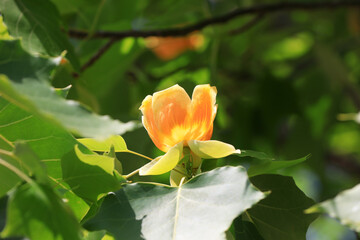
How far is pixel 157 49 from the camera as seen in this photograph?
6.27 feet

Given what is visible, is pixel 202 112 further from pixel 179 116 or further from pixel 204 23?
pixel 204 23

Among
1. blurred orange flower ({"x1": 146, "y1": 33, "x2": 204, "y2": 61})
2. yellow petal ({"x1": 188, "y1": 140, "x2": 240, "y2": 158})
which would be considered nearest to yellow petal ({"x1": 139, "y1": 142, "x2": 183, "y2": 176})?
yellow petal ({"x1": 188, "y1": 140, "x2": 240, "y2": 158})

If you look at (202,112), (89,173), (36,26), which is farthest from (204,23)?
(89,173)

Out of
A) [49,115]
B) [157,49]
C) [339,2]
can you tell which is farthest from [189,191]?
[157,49]

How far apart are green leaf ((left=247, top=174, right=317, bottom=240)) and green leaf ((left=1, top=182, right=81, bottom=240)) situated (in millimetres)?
259

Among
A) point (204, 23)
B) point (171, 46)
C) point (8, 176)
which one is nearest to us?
point (8, 176)

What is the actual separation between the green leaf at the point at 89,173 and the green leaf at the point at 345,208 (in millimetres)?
212

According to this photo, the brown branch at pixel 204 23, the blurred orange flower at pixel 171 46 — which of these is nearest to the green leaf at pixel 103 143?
the brown branch at pixel 204 23

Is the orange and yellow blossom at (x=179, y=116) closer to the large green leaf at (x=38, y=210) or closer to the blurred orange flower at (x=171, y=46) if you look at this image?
the large green leaf at (x=38, y=210)

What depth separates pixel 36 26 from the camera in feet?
2.70

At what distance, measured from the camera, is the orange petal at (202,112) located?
0.63 metres

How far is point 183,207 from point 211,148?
0.30 ft

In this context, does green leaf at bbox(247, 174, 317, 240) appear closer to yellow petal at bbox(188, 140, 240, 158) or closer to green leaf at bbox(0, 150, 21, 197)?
yellow petal at bbox(188, 140, 240, 158)

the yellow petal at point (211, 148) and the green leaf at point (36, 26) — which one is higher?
the green leaf at point (36, 26)
